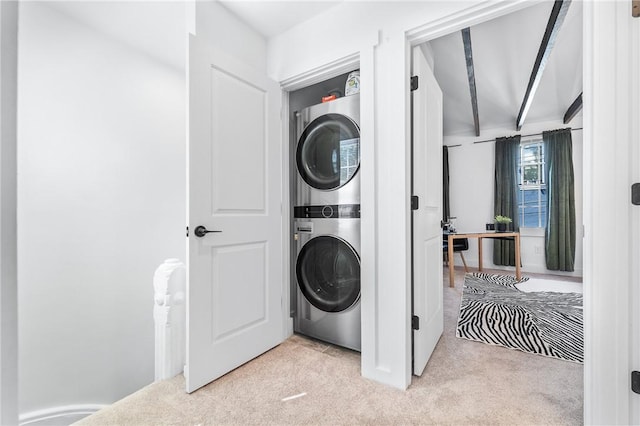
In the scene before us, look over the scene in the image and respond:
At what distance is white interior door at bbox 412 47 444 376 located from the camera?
1595 millimetres

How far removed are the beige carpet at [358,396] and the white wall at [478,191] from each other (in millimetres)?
3418

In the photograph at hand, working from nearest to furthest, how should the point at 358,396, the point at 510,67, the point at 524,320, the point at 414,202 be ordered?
the point at 358,396 < the point at 414,202 < the point at 524,320 < the point at 510,67

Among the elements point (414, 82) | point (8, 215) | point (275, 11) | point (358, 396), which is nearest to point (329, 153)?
point (414, 82)

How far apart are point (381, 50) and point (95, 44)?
2.09 metres

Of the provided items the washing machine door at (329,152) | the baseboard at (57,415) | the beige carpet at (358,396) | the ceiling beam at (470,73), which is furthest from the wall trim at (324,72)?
the baseboard at (57,415)

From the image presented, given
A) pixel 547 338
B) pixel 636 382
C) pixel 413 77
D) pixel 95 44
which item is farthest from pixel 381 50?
pixel 547 338

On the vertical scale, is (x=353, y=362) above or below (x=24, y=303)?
below

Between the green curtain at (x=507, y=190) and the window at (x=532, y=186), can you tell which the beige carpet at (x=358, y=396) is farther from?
the window at (x=532, y=186)

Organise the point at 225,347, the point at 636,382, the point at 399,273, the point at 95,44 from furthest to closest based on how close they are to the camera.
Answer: the point at 95,44
the point at 225,347
the point at 399,273
the point at 636,382

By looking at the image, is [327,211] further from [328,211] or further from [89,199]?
[89,199]

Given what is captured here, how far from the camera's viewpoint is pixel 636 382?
1.02m

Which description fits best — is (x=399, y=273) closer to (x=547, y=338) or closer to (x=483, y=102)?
(x=547, y=338)

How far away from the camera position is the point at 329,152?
1969mm

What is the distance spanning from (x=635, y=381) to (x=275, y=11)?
8.39 feet
